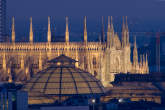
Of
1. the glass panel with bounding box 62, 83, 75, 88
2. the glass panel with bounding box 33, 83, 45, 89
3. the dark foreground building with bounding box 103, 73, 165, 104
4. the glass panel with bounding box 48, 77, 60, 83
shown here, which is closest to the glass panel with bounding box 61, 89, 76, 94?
the glass panel with bounding box 62, 83, 75, 88

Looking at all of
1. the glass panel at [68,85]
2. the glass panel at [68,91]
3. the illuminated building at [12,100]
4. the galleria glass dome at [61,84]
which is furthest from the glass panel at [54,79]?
the illuminated building at [12,100]

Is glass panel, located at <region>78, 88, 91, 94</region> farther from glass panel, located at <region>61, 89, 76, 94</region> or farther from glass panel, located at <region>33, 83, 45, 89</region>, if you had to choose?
glass panel, located at <region>33, 83, 45, 89</region>

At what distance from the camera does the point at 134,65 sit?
165125mm

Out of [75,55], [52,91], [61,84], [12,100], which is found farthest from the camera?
[75,55]

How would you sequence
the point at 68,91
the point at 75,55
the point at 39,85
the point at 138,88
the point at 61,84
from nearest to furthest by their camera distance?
the point at 68,91
the point at 39,85
the point at 61,84
the point at 138,88
the point at 75,55

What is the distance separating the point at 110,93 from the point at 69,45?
42.9 metres

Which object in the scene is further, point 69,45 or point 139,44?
point 139,44

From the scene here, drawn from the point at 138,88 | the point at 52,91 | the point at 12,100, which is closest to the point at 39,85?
the point at 52,91

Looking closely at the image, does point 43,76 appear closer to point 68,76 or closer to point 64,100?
point 68,76

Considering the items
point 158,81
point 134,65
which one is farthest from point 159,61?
point 158,81

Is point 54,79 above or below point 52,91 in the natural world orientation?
above

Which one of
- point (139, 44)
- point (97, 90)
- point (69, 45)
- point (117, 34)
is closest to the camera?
point (97, 90)

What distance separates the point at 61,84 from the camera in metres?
121

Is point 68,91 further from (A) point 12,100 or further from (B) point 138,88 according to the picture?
(A) point 12,100
